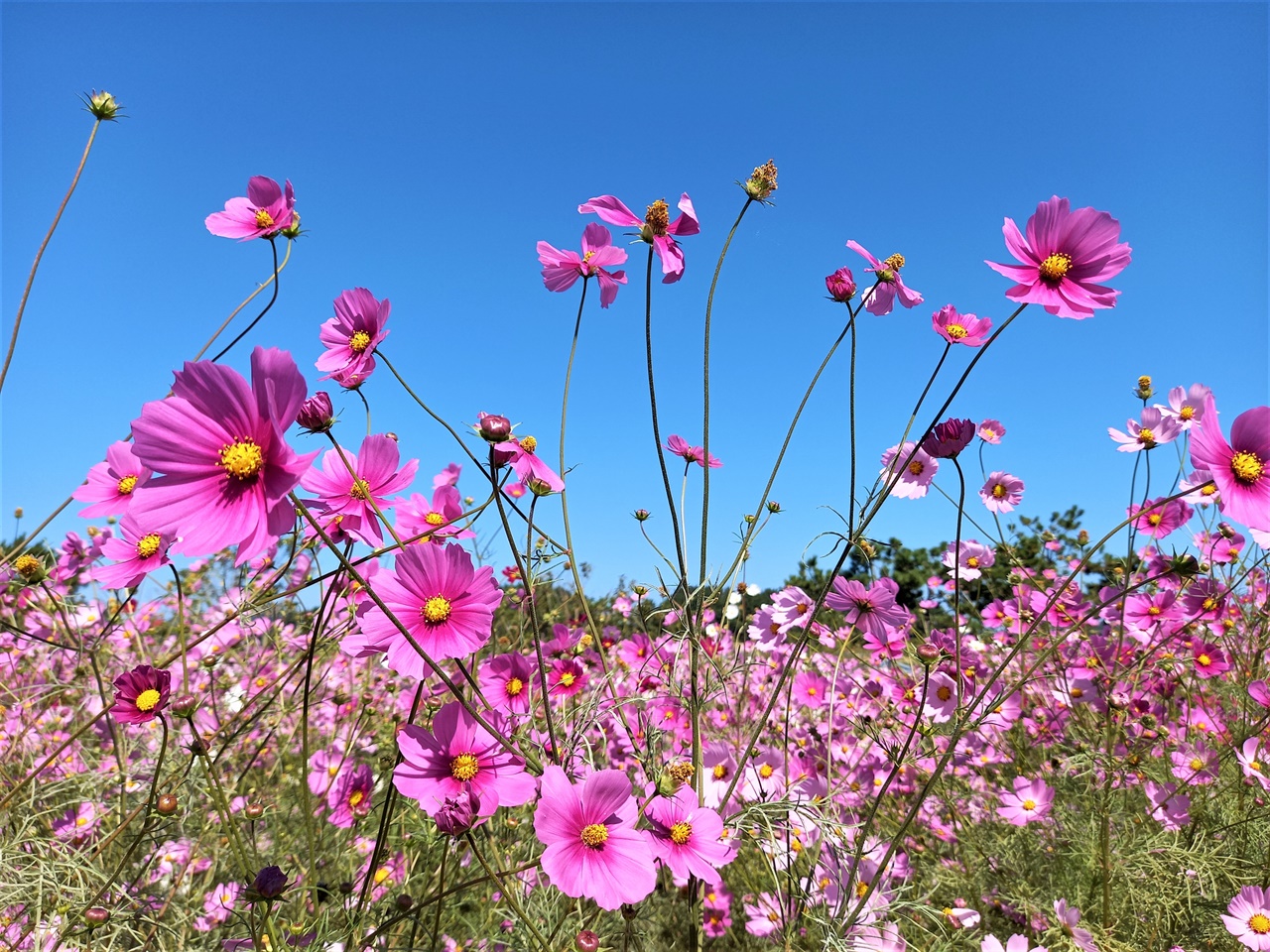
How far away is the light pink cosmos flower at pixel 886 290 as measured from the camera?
944 millimetres

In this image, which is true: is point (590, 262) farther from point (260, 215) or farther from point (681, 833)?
point (681, 833)

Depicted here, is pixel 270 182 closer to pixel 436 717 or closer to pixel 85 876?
pixel 436 717

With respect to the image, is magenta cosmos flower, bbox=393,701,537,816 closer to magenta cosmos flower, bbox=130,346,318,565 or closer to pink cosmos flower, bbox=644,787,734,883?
pink cosmos flower, bbox=644,787,734,883

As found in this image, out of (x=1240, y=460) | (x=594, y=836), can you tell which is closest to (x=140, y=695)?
(x=594, y=836)

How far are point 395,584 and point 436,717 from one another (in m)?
0.16

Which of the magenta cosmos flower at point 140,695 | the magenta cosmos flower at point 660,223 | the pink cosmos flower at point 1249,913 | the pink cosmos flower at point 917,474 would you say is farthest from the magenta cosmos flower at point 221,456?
the pink cosmos flower at point 1249,913

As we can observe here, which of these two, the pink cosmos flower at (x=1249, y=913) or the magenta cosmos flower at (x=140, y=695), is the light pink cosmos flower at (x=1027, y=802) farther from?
the magenta cosmos flower at (x=140, y=695)

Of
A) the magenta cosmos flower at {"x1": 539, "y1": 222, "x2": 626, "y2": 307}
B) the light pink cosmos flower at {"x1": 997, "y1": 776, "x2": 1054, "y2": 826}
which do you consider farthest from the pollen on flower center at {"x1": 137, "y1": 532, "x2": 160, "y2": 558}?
the light pink cosmos flower at {"x1": 997, "y1": 776, "x2": 1054, "y2": 826}

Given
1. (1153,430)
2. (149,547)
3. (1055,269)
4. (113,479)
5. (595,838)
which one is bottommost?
(595,838)

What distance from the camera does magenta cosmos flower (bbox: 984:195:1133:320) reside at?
2.76ft

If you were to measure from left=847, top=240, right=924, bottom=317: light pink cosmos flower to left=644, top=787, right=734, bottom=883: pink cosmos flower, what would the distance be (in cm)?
73

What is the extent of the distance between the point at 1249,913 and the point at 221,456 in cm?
186

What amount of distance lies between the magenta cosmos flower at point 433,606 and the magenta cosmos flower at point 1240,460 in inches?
34.8

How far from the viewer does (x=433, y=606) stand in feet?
2.48
